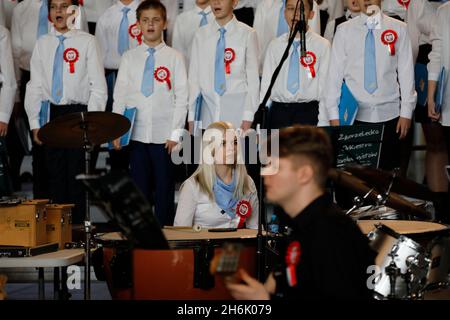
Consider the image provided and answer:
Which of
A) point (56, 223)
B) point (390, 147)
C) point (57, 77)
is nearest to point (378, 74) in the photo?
point (390, 147)

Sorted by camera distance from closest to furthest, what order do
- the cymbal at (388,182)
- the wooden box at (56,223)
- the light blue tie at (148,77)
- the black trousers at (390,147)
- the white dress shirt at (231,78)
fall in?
the cymbal at (388,182) → the wooden box at (56,223) → the black trousers at (390,147) → the white dress shirt at (231,78) → the light blue tie at (148,77)

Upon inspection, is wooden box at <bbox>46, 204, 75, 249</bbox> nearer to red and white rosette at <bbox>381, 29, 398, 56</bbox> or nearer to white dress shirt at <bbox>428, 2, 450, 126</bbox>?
red and white rosette at <bbox>381, 29, 398, 56</bbox>

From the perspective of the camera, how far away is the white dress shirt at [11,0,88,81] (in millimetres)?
8406

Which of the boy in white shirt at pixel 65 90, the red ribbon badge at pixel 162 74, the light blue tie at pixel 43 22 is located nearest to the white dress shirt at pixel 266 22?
the red ribbon badge at pixel 162 74

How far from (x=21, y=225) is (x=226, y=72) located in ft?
8.58

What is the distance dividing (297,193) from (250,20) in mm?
5137

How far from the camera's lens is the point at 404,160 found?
800 centimetres

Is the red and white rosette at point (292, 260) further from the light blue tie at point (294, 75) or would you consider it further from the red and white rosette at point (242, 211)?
the light blue tie at point (294, 75)

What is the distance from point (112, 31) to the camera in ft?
27.2

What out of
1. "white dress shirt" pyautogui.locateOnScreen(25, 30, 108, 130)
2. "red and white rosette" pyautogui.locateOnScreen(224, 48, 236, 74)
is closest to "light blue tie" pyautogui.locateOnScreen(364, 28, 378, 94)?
"red and white rosette" pyautogui.locateOnScreen(224, 48, 236, 74)

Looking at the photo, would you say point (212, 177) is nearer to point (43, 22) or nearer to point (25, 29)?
point (43, 22)

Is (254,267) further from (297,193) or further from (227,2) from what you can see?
(227,2)

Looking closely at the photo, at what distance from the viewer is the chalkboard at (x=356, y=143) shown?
5.86 meters

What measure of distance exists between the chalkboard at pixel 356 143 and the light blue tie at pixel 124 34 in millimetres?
2786
